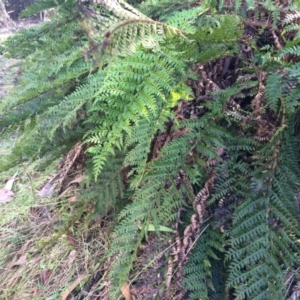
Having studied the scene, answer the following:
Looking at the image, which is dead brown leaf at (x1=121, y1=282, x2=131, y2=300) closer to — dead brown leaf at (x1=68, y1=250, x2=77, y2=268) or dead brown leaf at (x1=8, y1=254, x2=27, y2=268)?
dead brown leaf at (x1=68, y1=250, x2=77, y2=268)

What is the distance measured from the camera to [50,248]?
76.0 inches

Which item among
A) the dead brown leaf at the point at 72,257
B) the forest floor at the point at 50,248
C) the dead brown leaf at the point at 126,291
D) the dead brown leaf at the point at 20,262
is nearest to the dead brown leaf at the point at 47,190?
the forest floor at the point at 50,248

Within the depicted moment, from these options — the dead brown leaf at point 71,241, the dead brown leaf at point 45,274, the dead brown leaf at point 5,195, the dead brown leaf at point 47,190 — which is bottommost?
the dead brown leaf at point 5,195

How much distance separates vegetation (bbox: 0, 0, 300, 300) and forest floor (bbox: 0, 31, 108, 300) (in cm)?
14

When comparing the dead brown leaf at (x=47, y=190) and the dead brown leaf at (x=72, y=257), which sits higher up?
the dead brown leaf at (x=72, y=257)

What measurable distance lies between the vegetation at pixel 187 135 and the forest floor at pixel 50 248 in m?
0.14

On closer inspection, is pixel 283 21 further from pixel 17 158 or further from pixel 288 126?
pixel 17 158

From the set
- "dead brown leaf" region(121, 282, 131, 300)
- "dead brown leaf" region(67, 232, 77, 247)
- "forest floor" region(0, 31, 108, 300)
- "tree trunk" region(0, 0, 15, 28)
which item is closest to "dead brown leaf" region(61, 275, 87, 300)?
Result: "forest floor" region(0, 31, 108, 300)

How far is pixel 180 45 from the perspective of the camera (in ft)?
4.44

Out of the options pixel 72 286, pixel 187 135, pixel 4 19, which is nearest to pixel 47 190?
pixel 72 286

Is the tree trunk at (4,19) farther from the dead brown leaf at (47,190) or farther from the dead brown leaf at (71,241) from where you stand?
the dead brown leaf at (71,241)

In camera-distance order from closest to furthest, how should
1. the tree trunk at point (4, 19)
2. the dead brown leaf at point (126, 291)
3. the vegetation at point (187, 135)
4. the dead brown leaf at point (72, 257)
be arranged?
the vegetation at point (187, 135)
the dead brown leaf at point (126, 291)
the dead brown leaf at point (72, 257)
the tree trunk at point (4, 19)

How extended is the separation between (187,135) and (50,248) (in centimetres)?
94

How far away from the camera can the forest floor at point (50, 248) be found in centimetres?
175
